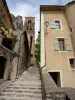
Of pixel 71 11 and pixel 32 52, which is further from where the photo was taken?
pixel 32 52

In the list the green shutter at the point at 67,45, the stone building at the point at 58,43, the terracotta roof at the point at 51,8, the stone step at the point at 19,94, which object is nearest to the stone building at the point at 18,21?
the terracotta roof at the point at 51,8

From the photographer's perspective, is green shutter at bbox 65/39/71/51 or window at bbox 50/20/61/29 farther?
window at bbox 50/20/61/29

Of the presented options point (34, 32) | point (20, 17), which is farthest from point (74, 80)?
point (20, 17)

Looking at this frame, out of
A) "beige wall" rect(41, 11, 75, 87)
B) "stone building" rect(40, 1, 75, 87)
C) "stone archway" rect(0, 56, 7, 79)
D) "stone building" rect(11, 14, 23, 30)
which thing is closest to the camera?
"beige wall" rect(41, 11, 75, 87)

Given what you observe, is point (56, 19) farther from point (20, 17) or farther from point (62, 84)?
point (20, 17)

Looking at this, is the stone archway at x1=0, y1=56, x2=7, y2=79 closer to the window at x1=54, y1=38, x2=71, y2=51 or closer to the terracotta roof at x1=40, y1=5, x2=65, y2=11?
the window at x1=54, y1=38, x2=71, y2=51

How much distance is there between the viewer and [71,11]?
1254 centimetres

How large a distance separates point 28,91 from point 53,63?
16.9 feet

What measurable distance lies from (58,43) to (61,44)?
1.05 ft

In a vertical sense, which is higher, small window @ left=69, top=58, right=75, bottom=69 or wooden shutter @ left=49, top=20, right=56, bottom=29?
wooden shutter @ left=49, top=20, right=56, bottom=29

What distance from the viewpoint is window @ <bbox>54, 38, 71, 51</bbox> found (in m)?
11.3

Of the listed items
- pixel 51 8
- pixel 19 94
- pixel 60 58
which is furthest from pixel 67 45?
pixel 19 94

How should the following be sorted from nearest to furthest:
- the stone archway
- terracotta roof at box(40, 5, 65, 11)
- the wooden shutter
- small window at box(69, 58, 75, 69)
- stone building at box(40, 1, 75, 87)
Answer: the stone archway
stone building at box(40, 1, 75, 87)
small window at box(69, 58, 75, 69)
the wooden shutter
terracotta roof at box(40, 5, 65, 11)

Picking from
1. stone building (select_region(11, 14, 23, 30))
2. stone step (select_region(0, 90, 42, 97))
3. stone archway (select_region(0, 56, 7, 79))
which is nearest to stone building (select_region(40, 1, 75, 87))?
stone archway (select_region(0, 56, 7, 79))
